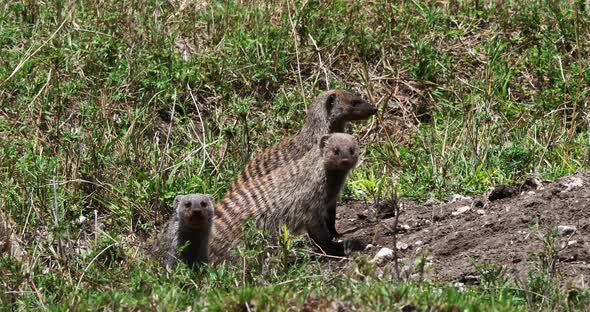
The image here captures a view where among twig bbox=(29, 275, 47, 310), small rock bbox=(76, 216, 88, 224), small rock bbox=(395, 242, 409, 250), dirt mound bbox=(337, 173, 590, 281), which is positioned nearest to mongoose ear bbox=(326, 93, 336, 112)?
dirt mound bbox=(337, 173, 590, 281)

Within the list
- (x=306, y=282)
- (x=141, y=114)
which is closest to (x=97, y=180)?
(x=141, y=114)

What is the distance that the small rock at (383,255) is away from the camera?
17.2 ft

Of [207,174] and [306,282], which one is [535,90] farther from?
[306,282]

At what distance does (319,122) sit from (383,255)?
62.7 inches

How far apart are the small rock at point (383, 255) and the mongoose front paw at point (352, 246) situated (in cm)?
26

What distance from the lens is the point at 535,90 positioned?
7445 millimetres

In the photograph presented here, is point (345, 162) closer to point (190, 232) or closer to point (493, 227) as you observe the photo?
point (493, 227)

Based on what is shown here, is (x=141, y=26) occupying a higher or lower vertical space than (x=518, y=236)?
higher

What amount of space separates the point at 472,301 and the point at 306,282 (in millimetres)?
817

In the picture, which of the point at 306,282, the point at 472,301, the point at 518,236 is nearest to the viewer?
the point at 472,301

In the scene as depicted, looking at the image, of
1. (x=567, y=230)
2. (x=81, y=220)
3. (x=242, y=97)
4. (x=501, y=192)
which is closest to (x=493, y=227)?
(x=567, y=230)

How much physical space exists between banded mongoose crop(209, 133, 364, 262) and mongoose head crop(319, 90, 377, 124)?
2.75 ft

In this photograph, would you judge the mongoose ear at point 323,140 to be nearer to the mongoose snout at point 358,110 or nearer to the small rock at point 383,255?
the small rock at point 383,255

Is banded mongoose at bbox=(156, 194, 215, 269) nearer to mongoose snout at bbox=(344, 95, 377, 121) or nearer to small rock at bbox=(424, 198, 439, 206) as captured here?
small rock at bbox=(424, 198, 439, 206)
